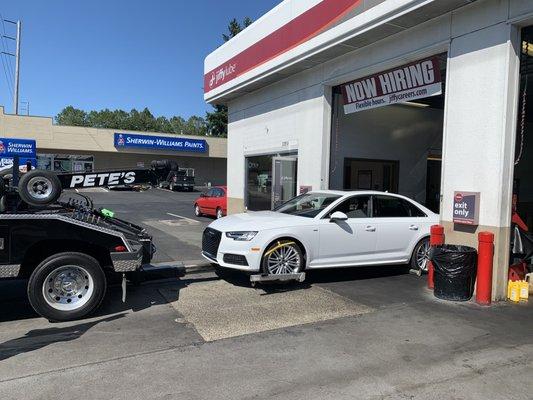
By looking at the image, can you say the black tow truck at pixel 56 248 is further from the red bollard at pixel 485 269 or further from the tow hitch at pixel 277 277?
the red bollard at pixel 485 269

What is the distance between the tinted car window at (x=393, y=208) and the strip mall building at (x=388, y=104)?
0.85 meters

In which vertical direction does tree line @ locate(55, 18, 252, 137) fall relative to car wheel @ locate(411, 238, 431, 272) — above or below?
above

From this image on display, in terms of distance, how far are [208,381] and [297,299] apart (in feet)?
9.71

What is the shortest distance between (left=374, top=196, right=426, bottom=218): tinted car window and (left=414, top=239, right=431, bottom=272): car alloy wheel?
566 millimetres

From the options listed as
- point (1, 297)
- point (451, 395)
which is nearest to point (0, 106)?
point (1, 297)

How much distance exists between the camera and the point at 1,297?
22.1 ft

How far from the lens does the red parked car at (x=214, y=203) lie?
61.2ft

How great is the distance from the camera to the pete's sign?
23.7 feet

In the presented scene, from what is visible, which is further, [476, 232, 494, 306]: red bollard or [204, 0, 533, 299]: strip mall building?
Result: [204, 0, 533, 299]: strip mall building

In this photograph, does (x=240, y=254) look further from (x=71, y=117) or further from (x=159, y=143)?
(x=71, y=117)

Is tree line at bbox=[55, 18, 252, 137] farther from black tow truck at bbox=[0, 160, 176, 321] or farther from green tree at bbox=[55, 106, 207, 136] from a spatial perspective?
black tow truck at bbox=[0, 160, 176, 321]

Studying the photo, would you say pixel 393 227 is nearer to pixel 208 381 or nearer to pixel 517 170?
pixel 208 381

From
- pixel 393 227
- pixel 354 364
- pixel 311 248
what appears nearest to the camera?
pixel 354 364

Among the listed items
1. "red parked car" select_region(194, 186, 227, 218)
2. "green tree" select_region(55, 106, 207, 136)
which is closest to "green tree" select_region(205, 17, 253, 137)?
"red parked car" select_region(194, 186, 227, 218)
